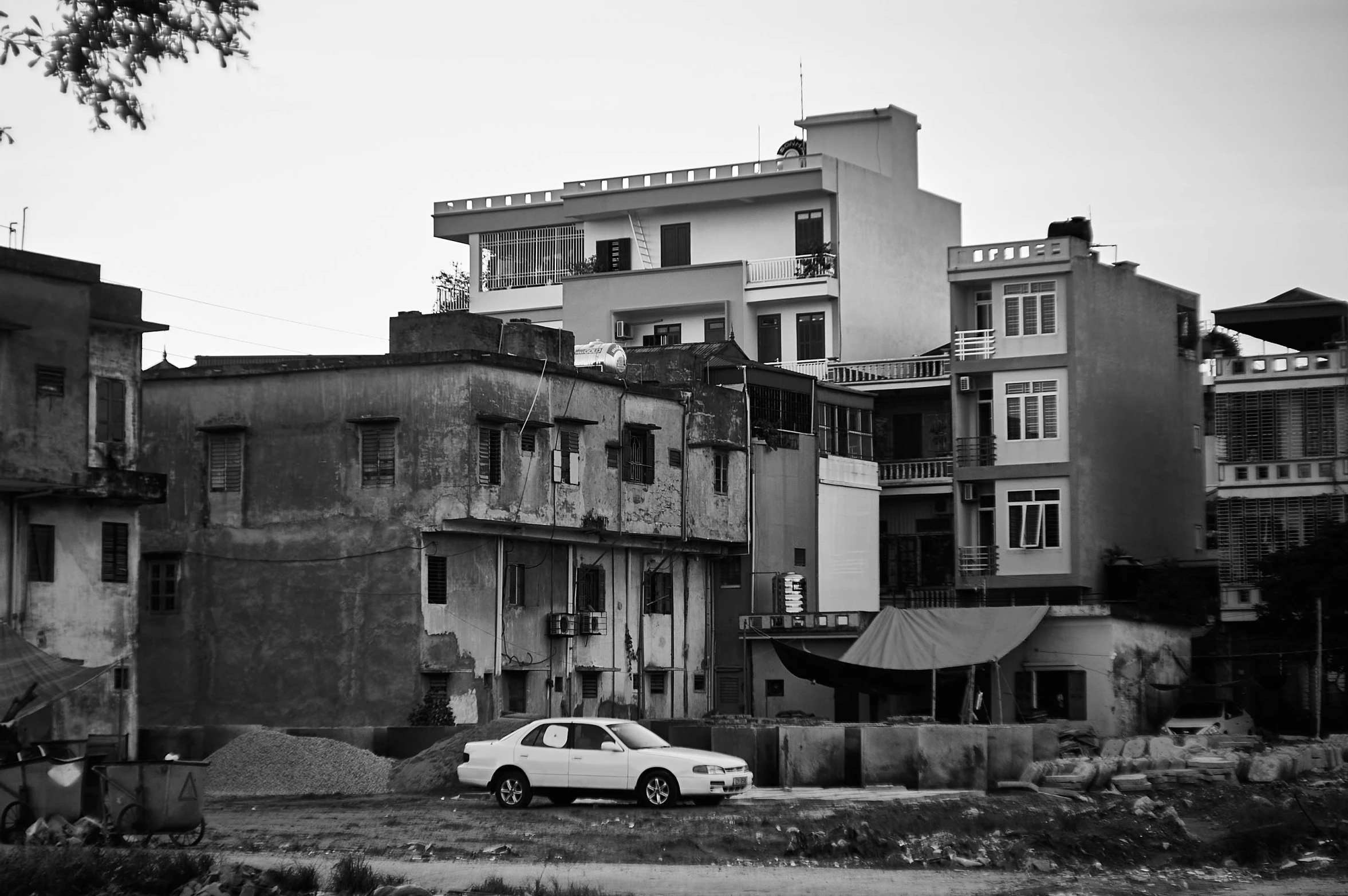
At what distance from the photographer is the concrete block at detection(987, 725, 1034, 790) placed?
34.9 metres

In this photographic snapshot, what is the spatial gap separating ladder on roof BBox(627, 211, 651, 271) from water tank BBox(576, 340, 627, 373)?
11924mm

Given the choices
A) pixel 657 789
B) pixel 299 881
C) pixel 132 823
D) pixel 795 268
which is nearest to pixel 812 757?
pixel 657 789

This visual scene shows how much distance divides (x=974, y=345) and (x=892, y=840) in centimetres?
3152

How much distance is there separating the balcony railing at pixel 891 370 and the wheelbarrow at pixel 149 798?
37.6 meters

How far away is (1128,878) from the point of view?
23.2 m

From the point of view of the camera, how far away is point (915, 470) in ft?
189

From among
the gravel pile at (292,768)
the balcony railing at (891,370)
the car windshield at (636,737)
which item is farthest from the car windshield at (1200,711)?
the gravel pile at (292,768)

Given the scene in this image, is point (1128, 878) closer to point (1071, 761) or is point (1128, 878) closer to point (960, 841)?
point (960, 841)

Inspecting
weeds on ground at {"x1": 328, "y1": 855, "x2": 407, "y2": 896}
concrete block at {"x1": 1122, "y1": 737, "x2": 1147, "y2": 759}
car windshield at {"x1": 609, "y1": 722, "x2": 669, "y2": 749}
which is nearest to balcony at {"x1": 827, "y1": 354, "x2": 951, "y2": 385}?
concrete block at {"x1": 1122, "y1": 737, "x2": 1147, "y2": 759}

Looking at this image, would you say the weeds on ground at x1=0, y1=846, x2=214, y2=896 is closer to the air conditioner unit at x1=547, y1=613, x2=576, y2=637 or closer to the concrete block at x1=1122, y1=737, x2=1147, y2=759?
the concrete block at x1=1122, y1=737, x2=1147, y2=759

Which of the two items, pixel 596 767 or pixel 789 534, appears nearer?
pixel 596 767

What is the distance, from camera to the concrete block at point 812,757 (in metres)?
35.6

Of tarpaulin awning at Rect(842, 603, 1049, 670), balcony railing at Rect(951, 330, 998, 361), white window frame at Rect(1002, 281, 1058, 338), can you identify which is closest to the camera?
tarpaulin awning at Rect(842, 603, 1049, 670)

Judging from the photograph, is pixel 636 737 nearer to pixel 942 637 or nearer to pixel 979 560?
pixel 942 637
